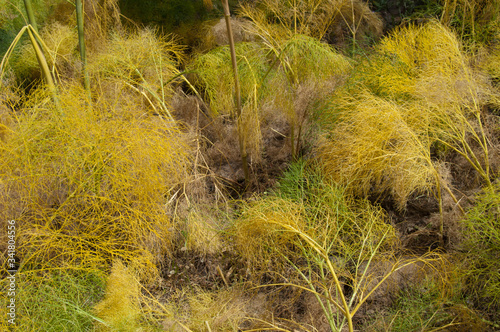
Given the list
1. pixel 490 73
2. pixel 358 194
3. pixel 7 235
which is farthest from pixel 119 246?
pixel 490 73

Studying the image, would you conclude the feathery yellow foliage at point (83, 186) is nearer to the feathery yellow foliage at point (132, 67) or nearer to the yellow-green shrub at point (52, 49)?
the feathery yellow foliage at point (132, 67)

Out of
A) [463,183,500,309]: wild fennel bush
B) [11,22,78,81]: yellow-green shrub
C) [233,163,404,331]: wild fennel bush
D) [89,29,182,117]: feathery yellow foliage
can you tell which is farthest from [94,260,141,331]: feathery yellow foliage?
[11,22,78,81]: yellow-green shrub

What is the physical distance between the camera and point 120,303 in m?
1.71

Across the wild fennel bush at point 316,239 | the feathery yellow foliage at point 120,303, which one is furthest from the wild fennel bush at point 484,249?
the feathery yellow foliage at point 120,303

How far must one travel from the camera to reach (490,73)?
103 inches

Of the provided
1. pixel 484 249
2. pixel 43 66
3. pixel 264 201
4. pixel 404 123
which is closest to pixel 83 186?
pixel 43 66

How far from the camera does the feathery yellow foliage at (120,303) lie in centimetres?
165

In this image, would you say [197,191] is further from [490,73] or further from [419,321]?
[490,73]

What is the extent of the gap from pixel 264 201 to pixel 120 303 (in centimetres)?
97

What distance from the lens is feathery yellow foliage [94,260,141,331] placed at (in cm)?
165

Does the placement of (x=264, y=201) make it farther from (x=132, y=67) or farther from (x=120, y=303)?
(x=132, y=67)

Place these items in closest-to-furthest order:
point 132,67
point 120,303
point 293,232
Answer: point 120,303, point 293,232, point 132,67

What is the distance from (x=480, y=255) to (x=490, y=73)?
1.56 meters

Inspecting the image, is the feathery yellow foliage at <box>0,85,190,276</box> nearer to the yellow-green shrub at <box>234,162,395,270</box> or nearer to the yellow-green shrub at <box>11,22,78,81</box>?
the yellow-green shrub at <box>234,162,395,270</box>
